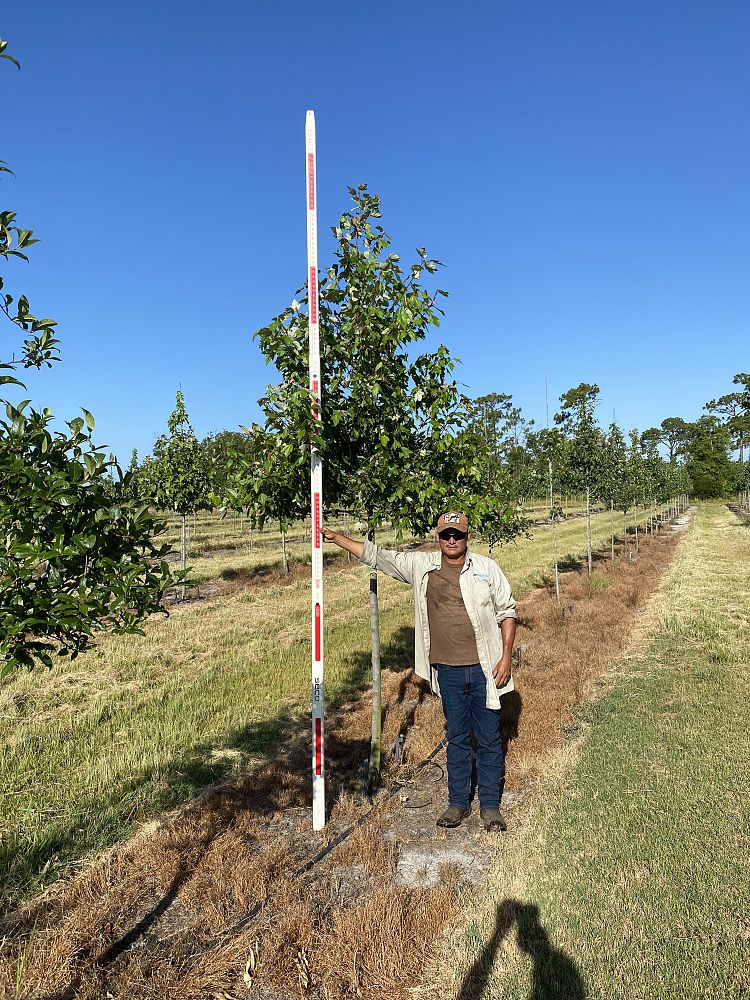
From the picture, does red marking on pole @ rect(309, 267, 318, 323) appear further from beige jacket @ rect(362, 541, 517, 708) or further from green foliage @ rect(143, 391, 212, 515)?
green foliage @ rect(143, 391, 212, 515)

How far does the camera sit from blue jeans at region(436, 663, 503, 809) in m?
5.26

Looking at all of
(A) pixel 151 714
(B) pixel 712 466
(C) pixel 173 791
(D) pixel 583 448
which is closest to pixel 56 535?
(C) pixel 173 791

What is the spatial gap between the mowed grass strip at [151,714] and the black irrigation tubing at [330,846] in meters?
1.90

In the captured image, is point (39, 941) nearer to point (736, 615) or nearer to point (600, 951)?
point (600, 951)

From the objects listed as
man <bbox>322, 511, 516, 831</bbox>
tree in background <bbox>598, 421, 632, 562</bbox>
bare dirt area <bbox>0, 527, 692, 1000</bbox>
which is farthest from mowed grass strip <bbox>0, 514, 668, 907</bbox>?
tree in background <bbox>598, 421, 632, 562</bbox>

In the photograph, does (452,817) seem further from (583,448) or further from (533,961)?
(583,448)

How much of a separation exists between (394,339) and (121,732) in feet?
22.0

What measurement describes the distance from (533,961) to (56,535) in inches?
151

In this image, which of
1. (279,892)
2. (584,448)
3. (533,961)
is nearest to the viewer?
(533,961)

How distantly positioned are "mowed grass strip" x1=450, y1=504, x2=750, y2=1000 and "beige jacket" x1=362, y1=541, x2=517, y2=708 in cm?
139

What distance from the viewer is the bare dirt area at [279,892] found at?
3.52 m

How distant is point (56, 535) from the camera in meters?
2.62

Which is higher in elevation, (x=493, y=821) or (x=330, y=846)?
(x=493, y=821)

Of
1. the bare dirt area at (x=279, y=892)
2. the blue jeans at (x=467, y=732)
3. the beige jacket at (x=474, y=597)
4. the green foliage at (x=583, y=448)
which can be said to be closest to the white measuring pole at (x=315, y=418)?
the beige jacket at (x=474, y=597)
